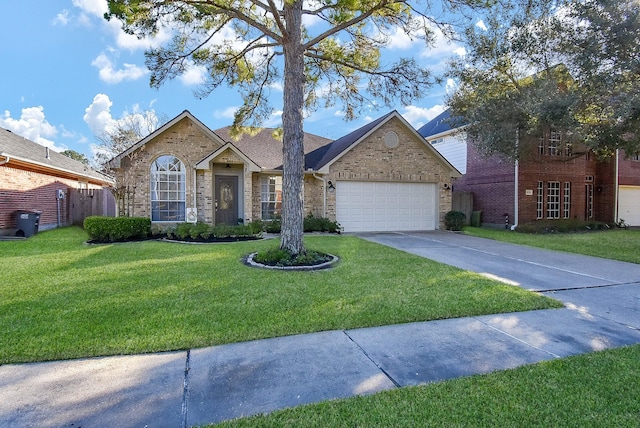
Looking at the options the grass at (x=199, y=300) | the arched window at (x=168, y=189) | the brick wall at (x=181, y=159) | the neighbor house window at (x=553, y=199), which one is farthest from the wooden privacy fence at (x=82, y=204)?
the neighbor house window at (x=553, y=199)

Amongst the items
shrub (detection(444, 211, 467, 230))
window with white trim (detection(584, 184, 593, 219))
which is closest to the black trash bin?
shrub (detection(444, 211, 467, 230))

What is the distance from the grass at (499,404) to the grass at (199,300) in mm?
1525

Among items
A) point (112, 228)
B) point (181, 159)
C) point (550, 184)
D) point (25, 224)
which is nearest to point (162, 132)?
point (181, 159)

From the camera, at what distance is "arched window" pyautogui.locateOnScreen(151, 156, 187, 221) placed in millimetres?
14023

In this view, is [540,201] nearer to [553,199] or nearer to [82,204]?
[553,199]

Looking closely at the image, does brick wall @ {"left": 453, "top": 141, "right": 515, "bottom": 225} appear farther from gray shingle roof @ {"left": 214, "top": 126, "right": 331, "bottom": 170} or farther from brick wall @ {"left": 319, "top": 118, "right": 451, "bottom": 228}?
gray shingle roof @ {"left": 214, "top": 126, "right": 331, "bottom": 170}

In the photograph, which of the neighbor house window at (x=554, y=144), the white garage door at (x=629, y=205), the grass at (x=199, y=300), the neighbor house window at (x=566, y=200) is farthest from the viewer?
the white garage door at (x=629, y=205)

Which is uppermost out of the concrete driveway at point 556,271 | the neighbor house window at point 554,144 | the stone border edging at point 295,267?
the neighbor house window at point 554,144

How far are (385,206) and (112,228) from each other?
10670 mm

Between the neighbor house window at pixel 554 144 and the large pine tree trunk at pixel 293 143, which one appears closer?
the large pine tree trunk at pixel 293 143

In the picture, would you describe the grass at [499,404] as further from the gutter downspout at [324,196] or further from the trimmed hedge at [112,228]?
the gutter downspout at [324,196]

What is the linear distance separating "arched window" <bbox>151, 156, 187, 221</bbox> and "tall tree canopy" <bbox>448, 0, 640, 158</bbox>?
1155 cm

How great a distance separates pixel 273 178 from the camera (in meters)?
15.6

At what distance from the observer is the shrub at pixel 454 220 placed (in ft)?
52.6
